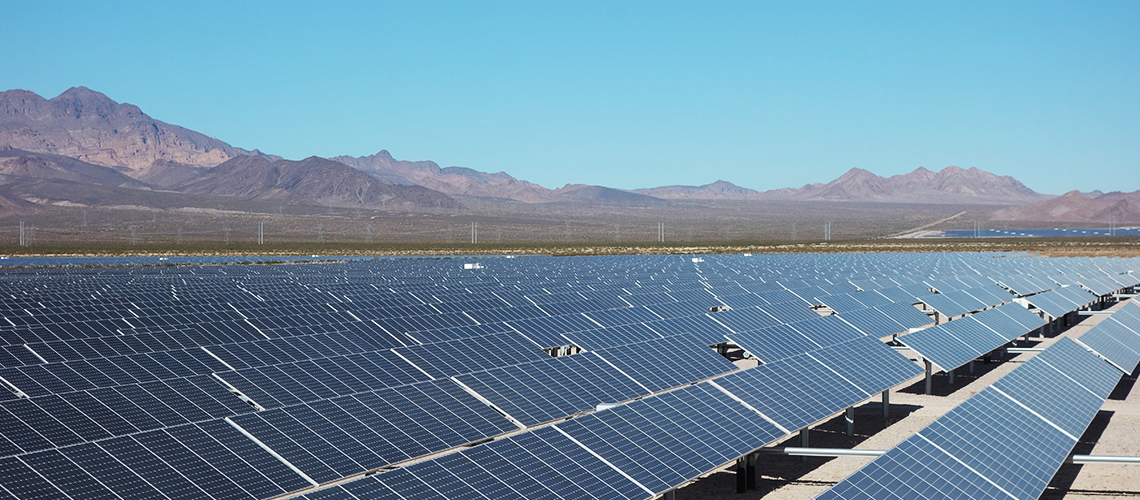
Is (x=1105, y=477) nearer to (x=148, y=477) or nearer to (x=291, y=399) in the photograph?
(x=291, y=399)

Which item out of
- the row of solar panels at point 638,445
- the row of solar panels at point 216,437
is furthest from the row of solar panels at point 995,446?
the row of solar panels at point 216,437

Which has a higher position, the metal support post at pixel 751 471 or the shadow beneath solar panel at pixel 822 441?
the metal support post at pixel 751 471

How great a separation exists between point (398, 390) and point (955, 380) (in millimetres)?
16476

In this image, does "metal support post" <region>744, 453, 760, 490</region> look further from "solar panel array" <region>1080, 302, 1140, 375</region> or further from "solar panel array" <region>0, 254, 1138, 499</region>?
"solar panel array" <region>1080, 302, 1140, 375</region>

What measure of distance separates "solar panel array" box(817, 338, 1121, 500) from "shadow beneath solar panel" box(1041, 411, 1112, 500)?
2.83 ft

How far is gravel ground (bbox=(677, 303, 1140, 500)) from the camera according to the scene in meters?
14.1

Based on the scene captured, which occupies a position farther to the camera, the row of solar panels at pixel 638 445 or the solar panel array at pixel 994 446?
the solar panel array at pixel 994 446

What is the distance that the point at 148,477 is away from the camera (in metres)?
9.02

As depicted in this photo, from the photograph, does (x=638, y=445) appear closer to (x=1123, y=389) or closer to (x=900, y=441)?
(x=900, y=441)

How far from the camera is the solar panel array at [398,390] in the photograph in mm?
9664

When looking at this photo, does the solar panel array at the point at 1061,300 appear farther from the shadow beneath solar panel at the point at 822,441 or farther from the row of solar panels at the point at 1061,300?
the shadow beneath solar panel at the point at 822,441

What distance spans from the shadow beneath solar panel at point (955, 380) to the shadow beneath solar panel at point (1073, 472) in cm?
403

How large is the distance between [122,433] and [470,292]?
54.3 ft

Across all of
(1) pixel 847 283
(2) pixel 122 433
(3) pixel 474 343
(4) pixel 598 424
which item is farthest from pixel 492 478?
(1) pixel 847 283
